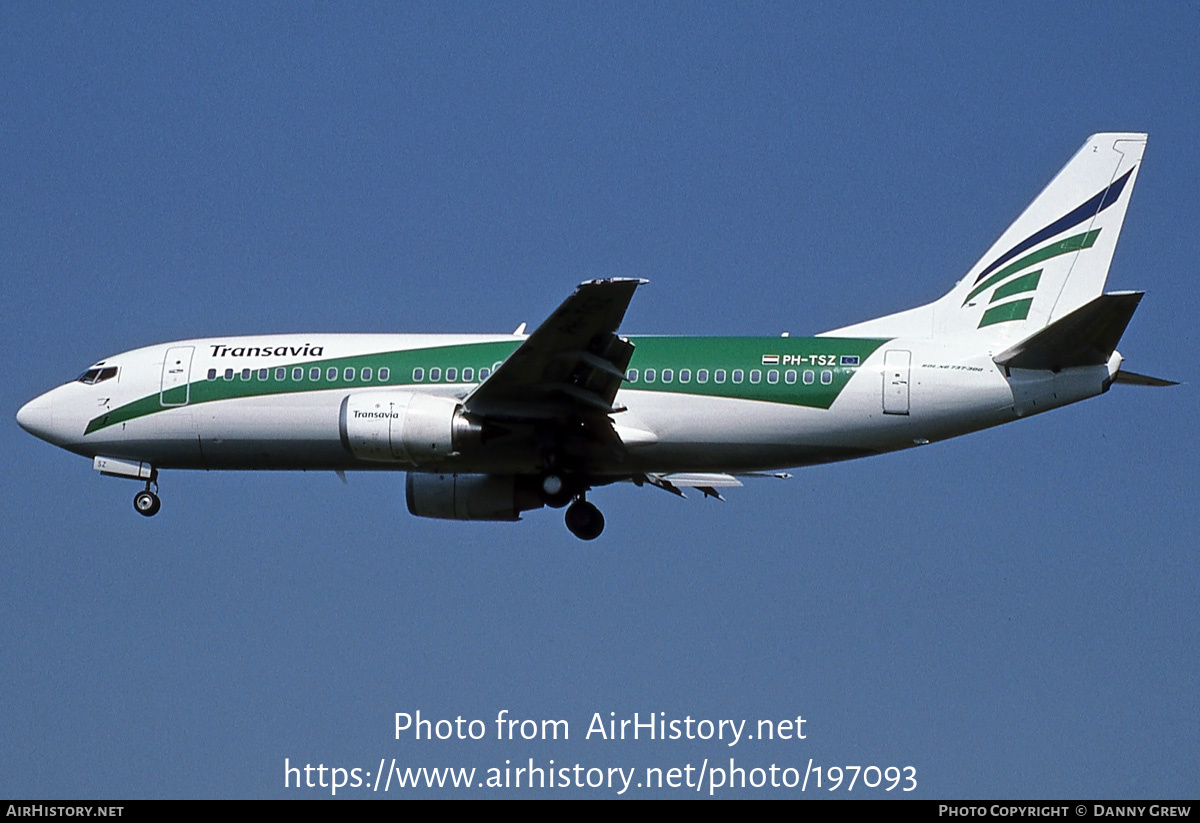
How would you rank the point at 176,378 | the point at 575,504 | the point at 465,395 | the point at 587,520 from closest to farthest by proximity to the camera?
the point at 465,395, the point at 587,520, the point at 575,504, the point at 176,378

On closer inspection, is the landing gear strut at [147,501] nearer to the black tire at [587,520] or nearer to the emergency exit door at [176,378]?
the emergency exit door at [176,378]

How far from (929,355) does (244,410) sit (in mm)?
13922

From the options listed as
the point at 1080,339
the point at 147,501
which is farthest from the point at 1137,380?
the point at 147,501

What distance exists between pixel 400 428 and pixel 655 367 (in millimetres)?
5266

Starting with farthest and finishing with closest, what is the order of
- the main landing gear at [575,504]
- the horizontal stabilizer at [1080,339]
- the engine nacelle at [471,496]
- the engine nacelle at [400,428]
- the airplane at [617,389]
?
the engine nacelle at [471,496]
the main landing gear at [575,504]
the engine nacelle at [400,428]
the airplane at [617,389]
the horizontal stabilizer at [1080,339]

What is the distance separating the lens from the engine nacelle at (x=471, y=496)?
37.0 metres

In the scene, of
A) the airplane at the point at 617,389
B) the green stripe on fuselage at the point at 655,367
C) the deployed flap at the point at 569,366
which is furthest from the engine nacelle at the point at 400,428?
the green stripe on fuselage at the point at 655,367

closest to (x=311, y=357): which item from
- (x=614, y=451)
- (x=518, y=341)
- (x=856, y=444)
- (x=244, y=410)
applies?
(x=244, y=410)

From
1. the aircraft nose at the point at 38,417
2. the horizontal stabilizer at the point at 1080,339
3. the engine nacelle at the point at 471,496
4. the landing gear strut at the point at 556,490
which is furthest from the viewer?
the aircraft nose at the point at 38,417

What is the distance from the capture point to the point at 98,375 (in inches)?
1465

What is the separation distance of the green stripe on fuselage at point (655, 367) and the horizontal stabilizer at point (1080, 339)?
297 cm

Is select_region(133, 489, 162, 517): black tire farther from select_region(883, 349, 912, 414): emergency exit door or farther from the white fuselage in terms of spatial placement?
select_region(883, 349, 912, 414): emergency exit door

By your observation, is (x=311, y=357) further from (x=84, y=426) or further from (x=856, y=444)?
(x=856, y=444)

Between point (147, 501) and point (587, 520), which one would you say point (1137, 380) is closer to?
point (587, 520)
